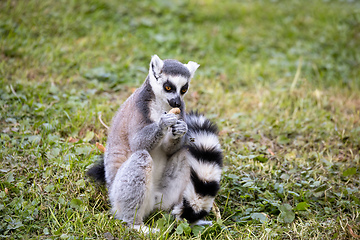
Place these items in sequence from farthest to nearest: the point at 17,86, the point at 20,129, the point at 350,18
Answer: the point at 350,18 → the point at 17,86 → the point at 20,129

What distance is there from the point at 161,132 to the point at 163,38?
4416mm

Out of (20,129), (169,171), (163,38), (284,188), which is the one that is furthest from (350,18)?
(20,129)

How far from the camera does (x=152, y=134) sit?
3164 mm

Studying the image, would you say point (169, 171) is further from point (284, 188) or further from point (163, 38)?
point (163, 38)

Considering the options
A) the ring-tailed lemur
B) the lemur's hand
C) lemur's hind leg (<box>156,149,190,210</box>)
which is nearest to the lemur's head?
the ring-tailed lemur

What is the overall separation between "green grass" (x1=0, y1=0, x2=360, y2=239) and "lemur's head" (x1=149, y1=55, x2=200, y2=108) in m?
1.10

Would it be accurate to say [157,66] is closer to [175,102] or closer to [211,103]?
[175,102]

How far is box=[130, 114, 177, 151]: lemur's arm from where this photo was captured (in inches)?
123

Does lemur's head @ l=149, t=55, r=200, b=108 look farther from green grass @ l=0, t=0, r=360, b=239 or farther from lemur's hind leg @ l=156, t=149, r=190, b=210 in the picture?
green grass @ l=0, t=0, r=360, b=239

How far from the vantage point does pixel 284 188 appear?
384 cm

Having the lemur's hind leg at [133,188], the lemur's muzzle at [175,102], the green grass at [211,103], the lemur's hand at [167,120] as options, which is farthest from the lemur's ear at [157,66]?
the green grass at [211,103]

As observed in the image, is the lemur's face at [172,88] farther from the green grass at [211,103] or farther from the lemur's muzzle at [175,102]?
the green grass at [211,103]

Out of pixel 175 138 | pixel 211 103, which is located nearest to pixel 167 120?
pixel 175 138

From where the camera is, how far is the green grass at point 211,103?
333 cm
